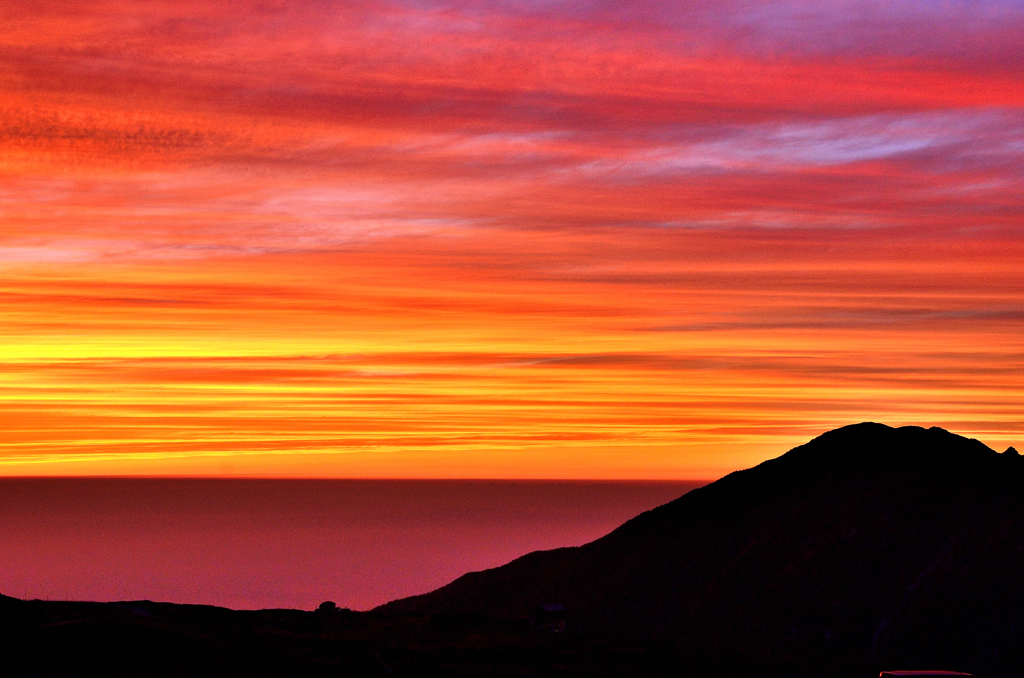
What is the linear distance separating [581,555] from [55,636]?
87.5 m

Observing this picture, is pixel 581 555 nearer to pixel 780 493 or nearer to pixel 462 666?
pixel 780 493

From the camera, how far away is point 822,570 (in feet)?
503

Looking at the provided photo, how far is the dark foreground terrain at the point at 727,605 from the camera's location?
11450 cm

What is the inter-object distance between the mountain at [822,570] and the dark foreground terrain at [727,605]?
0.87 ft

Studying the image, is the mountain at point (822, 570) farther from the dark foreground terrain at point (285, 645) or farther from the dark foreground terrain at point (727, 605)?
the dark foreground terrain at point (285, 645)

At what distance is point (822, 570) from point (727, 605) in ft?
40.8

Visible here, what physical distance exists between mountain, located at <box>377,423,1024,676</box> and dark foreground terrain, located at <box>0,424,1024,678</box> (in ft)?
0.87

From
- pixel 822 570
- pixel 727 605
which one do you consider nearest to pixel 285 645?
pixel 727 605

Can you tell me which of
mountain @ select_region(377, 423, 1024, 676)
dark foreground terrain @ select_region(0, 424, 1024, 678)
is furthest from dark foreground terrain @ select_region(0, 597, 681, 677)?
mountain @ select_region(377, 423, 1024, 676)

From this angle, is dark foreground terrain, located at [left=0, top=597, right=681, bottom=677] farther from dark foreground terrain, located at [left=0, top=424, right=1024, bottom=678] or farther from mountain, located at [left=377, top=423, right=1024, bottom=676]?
mountain, located at [left=377, top=423, right=1024, bottom=676]

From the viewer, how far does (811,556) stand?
15688 cm

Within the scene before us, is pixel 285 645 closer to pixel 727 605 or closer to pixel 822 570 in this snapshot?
pixel 727 605

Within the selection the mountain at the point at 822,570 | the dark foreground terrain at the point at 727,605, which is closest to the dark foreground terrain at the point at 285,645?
the dark foreground terrain at the point at 727,605

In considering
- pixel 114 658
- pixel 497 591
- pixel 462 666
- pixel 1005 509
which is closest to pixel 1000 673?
pixel 1005 509
